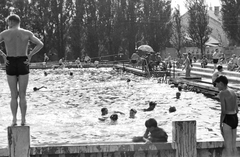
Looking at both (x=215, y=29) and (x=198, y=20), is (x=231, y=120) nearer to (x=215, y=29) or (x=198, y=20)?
(x=198, y=20)

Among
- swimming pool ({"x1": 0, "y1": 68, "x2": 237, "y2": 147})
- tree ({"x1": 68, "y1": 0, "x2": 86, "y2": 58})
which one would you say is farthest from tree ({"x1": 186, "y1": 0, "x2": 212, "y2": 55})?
swimming pool ({"x1": 0, "y1": 68, "x2": 237, "y2": 147})

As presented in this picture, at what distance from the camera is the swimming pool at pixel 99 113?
11.7 meters

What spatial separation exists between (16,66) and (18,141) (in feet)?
4.77

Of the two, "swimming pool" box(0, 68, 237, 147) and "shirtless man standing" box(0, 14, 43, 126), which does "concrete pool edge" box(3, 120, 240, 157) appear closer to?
"shirtless man standing" box(0, 14, 43, 126)

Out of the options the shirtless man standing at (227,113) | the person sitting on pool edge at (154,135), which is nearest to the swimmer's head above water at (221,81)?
the shirtless man standing at (227,113)

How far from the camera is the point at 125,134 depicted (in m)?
11.8

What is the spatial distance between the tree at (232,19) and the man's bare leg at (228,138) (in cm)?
3962

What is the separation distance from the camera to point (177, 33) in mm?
51438

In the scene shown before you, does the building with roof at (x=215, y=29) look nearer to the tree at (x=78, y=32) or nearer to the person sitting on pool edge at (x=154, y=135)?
the tree at (x=78, y=32)

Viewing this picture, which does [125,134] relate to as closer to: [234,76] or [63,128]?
[63,128]

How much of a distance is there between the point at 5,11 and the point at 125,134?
150 feet

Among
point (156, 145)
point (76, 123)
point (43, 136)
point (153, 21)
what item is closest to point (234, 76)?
point (76, 123)

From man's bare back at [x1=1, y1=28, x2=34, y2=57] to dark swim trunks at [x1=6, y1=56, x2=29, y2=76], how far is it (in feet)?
0.32

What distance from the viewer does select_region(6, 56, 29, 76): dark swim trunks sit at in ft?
23.9
